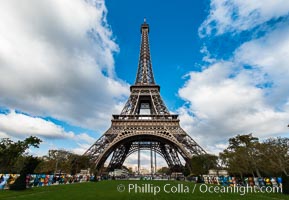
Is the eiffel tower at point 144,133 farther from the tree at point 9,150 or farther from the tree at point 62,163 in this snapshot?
the tree at point 9,150

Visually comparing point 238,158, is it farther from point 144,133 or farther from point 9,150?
point 9,150

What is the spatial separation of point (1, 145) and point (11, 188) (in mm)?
23412

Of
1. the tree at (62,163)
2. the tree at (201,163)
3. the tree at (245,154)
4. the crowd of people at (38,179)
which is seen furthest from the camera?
the tree at (62,163)

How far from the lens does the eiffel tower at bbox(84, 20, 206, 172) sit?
4606 cm

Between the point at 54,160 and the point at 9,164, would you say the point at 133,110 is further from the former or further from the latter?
the point at 9,164

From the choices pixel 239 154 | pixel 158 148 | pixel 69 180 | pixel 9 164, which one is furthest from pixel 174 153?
pixel 9 164

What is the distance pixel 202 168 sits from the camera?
4053 cm

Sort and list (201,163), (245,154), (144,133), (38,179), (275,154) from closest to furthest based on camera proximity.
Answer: (38,179), (275,154), (245,154), (201,163), (144,133)

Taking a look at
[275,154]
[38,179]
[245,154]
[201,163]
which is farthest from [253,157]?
[38,179]

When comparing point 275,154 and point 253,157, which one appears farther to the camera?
point 253,157

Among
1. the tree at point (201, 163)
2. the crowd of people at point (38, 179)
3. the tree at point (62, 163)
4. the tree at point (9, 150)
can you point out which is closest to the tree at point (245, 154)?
the tree at point (201, 163)

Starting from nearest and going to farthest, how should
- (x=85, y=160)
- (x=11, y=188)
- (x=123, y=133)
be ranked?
(x=11, y=188)
(x=85, y=160)
(x=123, y=133)

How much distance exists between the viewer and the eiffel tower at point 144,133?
46062 millimetres

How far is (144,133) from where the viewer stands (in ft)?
159
